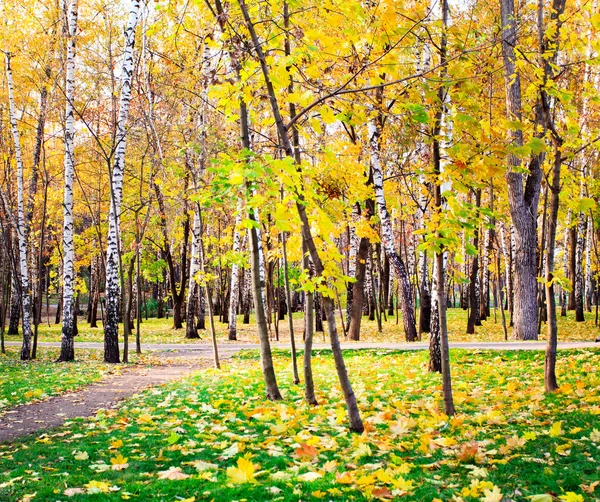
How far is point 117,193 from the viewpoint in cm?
1345

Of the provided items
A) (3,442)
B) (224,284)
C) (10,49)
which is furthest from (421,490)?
(224,284)

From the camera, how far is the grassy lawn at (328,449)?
3508mm

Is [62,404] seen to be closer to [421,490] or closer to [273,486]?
[273,486]

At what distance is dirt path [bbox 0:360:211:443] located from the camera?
21.1ft

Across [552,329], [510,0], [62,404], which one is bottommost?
[62,404]

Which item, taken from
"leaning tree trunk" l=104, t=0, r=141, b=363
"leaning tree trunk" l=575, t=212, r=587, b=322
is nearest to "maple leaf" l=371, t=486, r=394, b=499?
"leaning tree trunk" l=104, t=0, r=141, b=363

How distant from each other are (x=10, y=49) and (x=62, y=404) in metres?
14.4

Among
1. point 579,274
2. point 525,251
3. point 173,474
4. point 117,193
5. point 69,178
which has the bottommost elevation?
point 173,474

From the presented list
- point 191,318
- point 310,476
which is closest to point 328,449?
point 310,476

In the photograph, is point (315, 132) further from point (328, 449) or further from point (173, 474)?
point (173, 474)

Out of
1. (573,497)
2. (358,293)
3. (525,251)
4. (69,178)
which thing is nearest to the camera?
(573,497)

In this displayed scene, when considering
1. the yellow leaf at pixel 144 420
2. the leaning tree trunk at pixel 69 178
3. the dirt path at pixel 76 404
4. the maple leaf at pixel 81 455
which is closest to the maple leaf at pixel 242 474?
the maple leaf at pixel 81 455

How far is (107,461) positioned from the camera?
455 centimetres

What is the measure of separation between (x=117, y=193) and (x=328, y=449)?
10.7m
